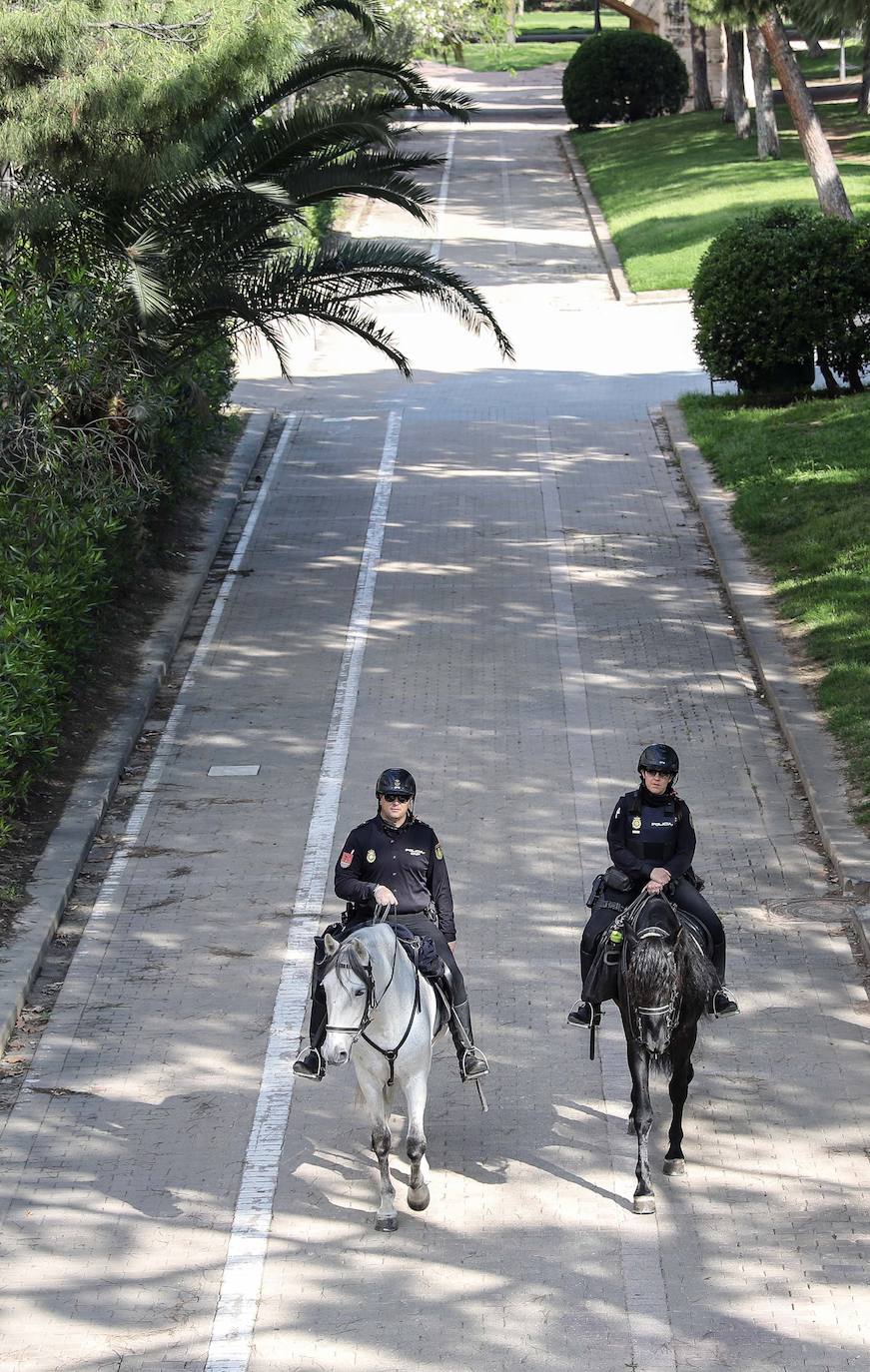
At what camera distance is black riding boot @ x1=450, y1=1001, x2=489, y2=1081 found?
26.0ft

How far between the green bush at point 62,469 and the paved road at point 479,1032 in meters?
1.16

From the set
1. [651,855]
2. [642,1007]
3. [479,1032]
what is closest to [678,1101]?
[642,1007]

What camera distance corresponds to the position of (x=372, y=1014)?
7.06 metres

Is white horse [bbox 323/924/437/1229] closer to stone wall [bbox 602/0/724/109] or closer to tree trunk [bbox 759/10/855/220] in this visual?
tree trunk [bbox 759/10/855/220]

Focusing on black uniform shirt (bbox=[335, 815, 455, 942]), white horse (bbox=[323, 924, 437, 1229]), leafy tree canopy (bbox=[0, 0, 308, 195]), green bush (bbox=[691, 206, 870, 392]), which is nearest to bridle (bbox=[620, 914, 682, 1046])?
white horse (bbox=[323, 924, 437, 1229])

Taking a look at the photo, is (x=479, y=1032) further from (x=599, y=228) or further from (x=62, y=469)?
(x=599, y=228)

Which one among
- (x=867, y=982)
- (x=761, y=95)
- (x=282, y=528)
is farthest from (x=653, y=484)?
(x=761, y=95)

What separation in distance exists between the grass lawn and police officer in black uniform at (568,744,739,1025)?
3449 mm

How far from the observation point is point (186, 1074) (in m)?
8.77

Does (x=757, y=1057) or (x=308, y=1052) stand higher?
(x=308, y=1052)

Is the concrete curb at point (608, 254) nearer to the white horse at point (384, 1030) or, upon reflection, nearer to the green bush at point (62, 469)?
the green bush at point (62, 469)

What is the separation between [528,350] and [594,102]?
30.8 metres

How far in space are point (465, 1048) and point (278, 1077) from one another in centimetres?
126

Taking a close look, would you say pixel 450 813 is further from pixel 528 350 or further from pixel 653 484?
pixel 528 350
